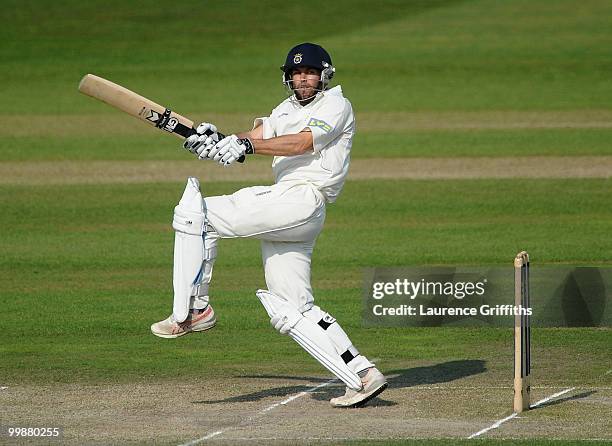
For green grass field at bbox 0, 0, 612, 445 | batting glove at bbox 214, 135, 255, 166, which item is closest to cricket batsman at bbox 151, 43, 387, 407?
batting glove at bbox 214, 135, 255, 166

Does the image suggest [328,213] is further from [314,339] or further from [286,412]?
[286,412]

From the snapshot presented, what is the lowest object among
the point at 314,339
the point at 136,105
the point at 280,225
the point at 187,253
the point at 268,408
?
the point at 268,408

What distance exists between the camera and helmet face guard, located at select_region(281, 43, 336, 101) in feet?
25.2

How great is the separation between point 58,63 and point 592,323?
24.6 m

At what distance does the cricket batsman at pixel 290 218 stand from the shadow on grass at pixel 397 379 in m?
0.43

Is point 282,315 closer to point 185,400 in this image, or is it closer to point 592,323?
point 185,400

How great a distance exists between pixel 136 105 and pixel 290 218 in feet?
3.84

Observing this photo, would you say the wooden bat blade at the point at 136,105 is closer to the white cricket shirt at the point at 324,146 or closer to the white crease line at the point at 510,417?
the white cricket shirt at the point at 324,146

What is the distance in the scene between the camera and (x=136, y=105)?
781cm

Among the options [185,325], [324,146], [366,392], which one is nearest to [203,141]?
[324,146]

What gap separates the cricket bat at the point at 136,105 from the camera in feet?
25.3

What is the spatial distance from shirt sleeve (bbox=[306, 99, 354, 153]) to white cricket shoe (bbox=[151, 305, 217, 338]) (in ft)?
3.78

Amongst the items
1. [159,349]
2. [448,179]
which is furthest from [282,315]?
[448,179]

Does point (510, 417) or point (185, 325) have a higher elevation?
point (185, 325)
